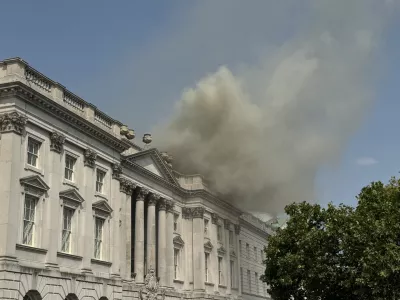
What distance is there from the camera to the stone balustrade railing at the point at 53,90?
1112 inches

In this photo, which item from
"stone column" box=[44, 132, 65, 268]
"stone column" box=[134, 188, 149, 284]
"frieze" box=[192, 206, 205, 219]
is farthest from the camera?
"frieze" box=[192, 206, 205, 219]

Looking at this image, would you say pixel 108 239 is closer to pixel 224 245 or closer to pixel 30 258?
pixel 30 258

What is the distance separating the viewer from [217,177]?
2153 inches

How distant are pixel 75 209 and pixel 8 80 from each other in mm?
8529

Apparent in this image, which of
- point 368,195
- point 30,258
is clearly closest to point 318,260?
point 368,195

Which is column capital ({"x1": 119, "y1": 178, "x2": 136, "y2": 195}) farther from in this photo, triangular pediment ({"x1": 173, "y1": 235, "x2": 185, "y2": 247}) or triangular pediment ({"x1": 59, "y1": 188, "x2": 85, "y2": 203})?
triangular pediment ({"x1": 173, "y1": 235, "x2": 185, "y2": 247})

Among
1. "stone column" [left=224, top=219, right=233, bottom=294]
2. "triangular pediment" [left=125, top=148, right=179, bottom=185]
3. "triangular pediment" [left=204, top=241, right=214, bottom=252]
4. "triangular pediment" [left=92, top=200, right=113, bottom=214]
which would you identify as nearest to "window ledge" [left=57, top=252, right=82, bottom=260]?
"triangular pediment" [left=92, top=200, right=113, bottom=214]

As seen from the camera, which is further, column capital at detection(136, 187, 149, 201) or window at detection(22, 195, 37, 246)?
→ column capital at detection(136, 187, 149, 201)

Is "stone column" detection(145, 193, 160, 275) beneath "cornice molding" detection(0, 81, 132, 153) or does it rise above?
beneath

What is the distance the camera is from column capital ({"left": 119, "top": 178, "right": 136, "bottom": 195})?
40.2m

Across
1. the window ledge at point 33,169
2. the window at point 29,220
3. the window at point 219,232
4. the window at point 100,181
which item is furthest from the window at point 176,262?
the window ledge at point 33,169

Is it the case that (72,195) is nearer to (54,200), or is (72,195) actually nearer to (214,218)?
(54,200)

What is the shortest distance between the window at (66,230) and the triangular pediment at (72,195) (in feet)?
2.20

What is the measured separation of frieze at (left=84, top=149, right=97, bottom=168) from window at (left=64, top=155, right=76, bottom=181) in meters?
0.97
